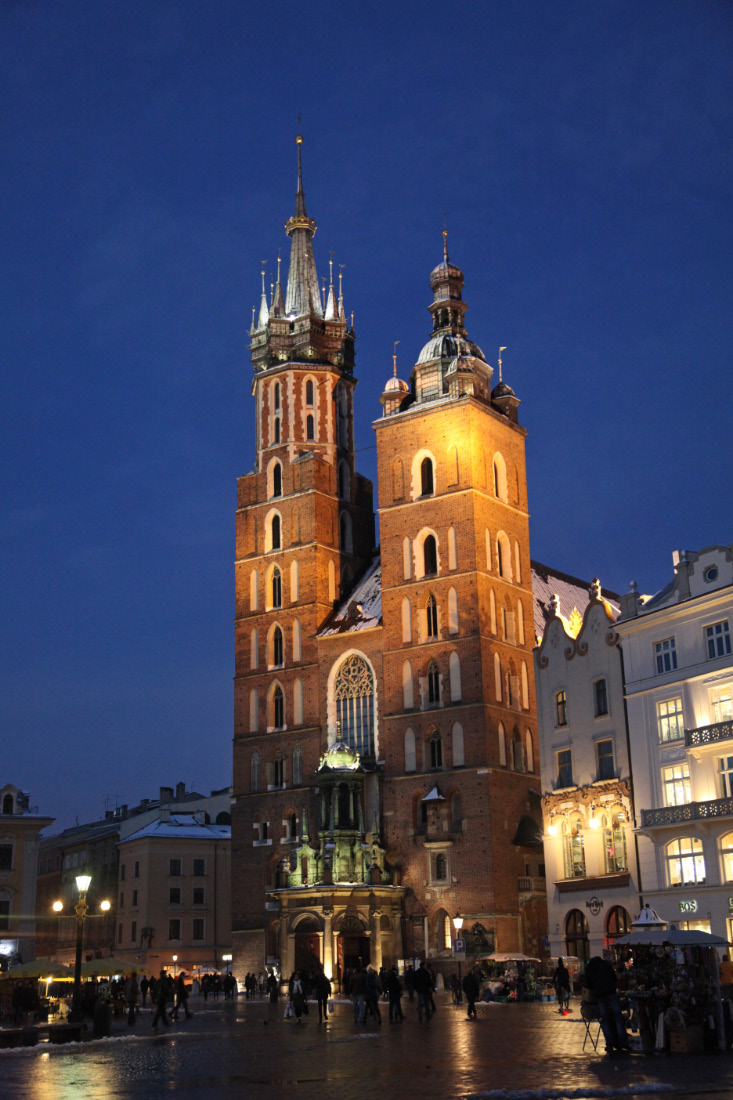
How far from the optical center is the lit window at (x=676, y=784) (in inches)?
Result: 1741

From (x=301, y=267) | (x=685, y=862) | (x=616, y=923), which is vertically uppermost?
(x=301, y=267)

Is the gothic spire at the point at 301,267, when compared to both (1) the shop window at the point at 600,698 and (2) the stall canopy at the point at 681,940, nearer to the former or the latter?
(1) the shop window at the point at 600,698

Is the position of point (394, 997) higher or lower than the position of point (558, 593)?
lower

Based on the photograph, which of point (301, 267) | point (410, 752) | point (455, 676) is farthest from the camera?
point (301, 267)

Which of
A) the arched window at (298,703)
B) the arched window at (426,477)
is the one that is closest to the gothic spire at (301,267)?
the arched window at (426,477)

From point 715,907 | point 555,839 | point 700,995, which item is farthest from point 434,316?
point 700,995

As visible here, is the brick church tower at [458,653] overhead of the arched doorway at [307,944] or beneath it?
overhead

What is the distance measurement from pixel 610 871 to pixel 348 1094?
33.9 m

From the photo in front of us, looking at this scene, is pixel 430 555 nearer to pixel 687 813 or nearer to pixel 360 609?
pixel 360 609

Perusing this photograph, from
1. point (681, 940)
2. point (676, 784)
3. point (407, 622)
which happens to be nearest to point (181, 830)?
point (407, 622)

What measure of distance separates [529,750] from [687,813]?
889 inches

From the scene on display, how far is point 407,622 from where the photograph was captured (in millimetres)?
65750

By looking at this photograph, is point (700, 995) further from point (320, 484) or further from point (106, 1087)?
point (320, 484)

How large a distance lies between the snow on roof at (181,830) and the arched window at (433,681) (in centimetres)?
2649
